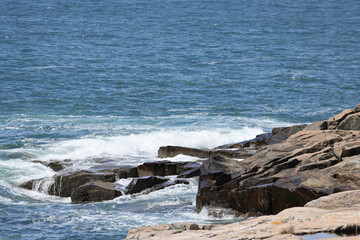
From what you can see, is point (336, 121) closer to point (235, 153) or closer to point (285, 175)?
point (235, 153)

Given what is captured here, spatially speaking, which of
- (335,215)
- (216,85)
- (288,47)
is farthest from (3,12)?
(335,215)

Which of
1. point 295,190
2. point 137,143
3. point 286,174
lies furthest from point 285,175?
point 137,143

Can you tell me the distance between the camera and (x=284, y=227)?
12.1 meters

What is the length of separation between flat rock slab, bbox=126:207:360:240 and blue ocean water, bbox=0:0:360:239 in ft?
21.4

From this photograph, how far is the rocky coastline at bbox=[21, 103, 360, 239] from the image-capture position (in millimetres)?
12625

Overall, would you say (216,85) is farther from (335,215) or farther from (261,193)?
(335,215)

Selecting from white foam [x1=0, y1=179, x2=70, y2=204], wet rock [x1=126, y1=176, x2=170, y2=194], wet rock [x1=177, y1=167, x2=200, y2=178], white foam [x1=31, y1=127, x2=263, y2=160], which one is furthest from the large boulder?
white foam [x1=31, y1=127, x2=263, y2=160]

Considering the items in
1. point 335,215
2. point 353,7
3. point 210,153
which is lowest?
point 210,153

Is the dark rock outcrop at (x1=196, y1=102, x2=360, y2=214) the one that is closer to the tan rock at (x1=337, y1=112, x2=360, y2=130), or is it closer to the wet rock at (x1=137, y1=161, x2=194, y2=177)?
the tan rock at (x1=337, y1=112, x2=360, y2=130)

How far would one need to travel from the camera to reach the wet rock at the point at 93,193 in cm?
2456

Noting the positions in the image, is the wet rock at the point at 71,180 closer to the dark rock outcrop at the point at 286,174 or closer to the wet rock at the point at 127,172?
the wet rock at the point at 127,172

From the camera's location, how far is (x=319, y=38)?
8481 centimetres

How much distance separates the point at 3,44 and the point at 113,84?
25.7 metres

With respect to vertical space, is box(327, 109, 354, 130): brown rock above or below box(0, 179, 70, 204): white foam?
above
